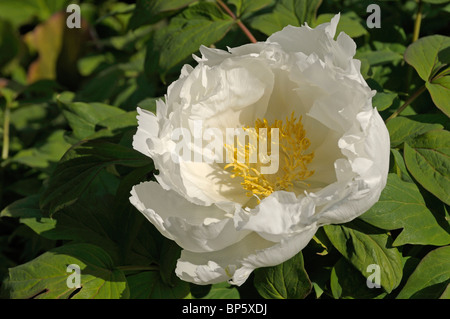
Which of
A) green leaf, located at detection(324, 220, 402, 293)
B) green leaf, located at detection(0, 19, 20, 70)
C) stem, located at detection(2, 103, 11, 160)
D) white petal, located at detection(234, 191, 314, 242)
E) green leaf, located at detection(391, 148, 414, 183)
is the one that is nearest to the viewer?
white petal, located at detection(234, 191, 314, 242)

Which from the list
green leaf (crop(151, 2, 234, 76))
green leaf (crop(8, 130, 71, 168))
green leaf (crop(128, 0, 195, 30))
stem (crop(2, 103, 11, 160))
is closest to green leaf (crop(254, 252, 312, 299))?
green leaf (crop(151, 2, 234, 76))

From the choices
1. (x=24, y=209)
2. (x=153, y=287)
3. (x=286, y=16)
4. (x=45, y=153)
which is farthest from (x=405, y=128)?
(x=45, y=153)

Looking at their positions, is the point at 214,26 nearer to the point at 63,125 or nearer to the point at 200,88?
the point at 200,88

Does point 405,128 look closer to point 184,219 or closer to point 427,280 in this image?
A: point 427,280

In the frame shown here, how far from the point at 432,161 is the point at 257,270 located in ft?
1.45

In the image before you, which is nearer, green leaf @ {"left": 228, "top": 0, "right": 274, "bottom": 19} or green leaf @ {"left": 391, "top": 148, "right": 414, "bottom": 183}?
green leaf @ {"left": 391, "top": 148, "right": 414, "bottom": 183}

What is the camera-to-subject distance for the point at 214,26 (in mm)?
1449

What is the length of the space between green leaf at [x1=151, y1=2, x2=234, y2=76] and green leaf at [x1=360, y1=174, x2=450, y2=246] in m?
0.58

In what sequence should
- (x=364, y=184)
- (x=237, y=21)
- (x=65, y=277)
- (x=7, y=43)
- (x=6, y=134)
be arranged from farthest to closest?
(x=7, y=43)
(x=6, y=134)
(x=237, y=21)
(x=65, y=277)
(x=364, y=184)

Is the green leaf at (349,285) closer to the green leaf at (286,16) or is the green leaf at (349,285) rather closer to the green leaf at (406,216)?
the green leaf at (406,216)

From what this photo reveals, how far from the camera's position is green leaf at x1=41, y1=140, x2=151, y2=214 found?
4.28 ft

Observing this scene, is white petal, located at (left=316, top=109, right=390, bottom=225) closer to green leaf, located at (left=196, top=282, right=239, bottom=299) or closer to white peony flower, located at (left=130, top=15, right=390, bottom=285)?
white peony flower, located at (left=130, top=15, right=390, bottom=285)

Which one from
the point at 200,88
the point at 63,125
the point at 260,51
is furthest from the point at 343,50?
the point at 63,125

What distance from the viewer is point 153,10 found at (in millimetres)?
1498
